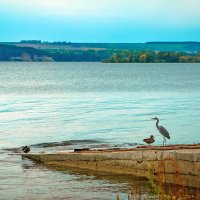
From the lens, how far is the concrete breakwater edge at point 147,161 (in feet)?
67.2

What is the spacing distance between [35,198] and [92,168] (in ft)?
11.9

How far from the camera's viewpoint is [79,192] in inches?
856

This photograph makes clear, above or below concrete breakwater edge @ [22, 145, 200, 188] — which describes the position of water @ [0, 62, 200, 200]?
below

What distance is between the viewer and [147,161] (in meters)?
21.8

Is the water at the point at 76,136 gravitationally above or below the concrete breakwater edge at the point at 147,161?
below

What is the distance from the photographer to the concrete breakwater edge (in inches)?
806

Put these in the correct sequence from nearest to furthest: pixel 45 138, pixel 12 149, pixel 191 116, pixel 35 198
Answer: pixel 35 198 < pixel 12 149 < pixel 45 138 < pixel 191 116

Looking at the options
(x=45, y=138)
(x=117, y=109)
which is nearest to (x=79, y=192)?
(x=45, y=138)

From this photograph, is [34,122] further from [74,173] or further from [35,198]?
[35,198]

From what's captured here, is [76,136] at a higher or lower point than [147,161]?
lower

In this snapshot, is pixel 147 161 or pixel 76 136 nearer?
pixel 147 161

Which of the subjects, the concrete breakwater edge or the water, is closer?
the concrete breakwater edge

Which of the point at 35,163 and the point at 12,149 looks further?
the point at 12,149

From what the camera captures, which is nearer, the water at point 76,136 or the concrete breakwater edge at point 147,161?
the concrete breakwater edge at point 147,161
